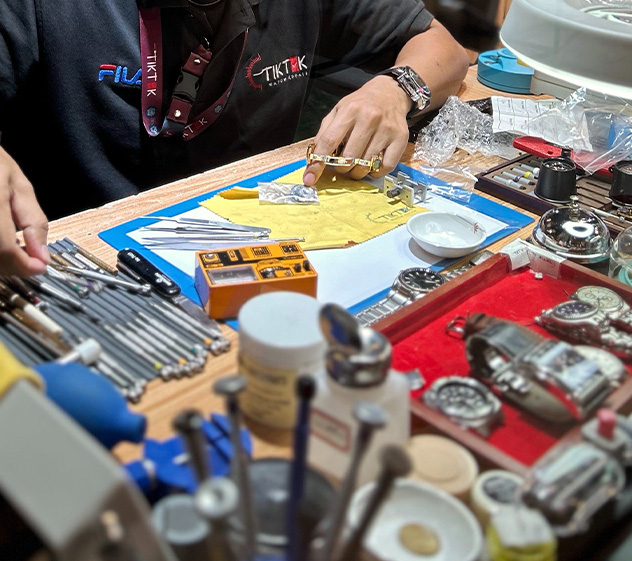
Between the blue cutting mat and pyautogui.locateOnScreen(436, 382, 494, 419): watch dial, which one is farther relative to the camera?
the blue cutting mat

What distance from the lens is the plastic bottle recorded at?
64cm

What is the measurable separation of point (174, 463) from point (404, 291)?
505 mm

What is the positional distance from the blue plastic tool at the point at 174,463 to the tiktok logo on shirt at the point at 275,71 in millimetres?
1159

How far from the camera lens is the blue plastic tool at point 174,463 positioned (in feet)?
2.17

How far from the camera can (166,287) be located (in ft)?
3.34

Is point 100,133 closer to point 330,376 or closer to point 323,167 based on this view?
point 323,167

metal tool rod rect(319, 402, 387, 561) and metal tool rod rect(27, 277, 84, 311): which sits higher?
metal tool rod rect(319, 402, 387, 561)

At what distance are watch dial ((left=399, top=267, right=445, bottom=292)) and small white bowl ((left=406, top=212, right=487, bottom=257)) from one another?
0.08 m

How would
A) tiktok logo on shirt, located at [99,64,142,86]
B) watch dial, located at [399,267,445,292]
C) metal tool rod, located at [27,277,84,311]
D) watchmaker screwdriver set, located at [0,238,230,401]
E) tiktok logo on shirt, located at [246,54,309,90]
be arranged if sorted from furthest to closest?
tiktok logo on shirt, located at [246,54,309,90]
tiktok logo on shirt, located at [99,64,142,86]
watch dial, located at [399,267,445,292]
metal tool rod, located at [27,277,84,311]
watchmaker screwdriver set, located at [0,238,230,401]

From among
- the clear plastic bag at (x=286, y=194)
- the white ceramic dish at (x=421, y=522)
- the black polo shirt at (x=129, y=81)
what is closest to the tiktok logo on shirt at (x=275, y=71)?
the black polo shirt at (x=129, y=81)

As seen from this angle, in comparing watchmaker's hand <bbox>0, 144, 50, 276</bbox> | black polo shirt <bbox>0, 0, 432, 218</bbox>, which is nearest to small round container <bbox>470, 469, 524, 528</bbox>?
watchmaker's hand <bbox>0, 144, 50, 276</bbox>

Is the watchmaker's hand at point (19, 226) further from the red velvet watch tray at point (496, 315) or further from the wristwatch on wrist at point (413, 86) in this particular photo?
the wristwatch on wrist at point (413, 86)

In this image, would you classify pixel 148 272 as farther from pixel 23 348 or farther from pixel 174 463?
pixel 174 463

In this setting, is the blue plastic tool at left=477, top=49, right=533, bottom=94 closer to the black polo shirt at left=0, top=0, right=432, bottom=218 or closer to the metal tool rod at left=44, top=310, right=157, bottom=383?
the black polo shirt at left=0, top=0, right=432, bottom=218
